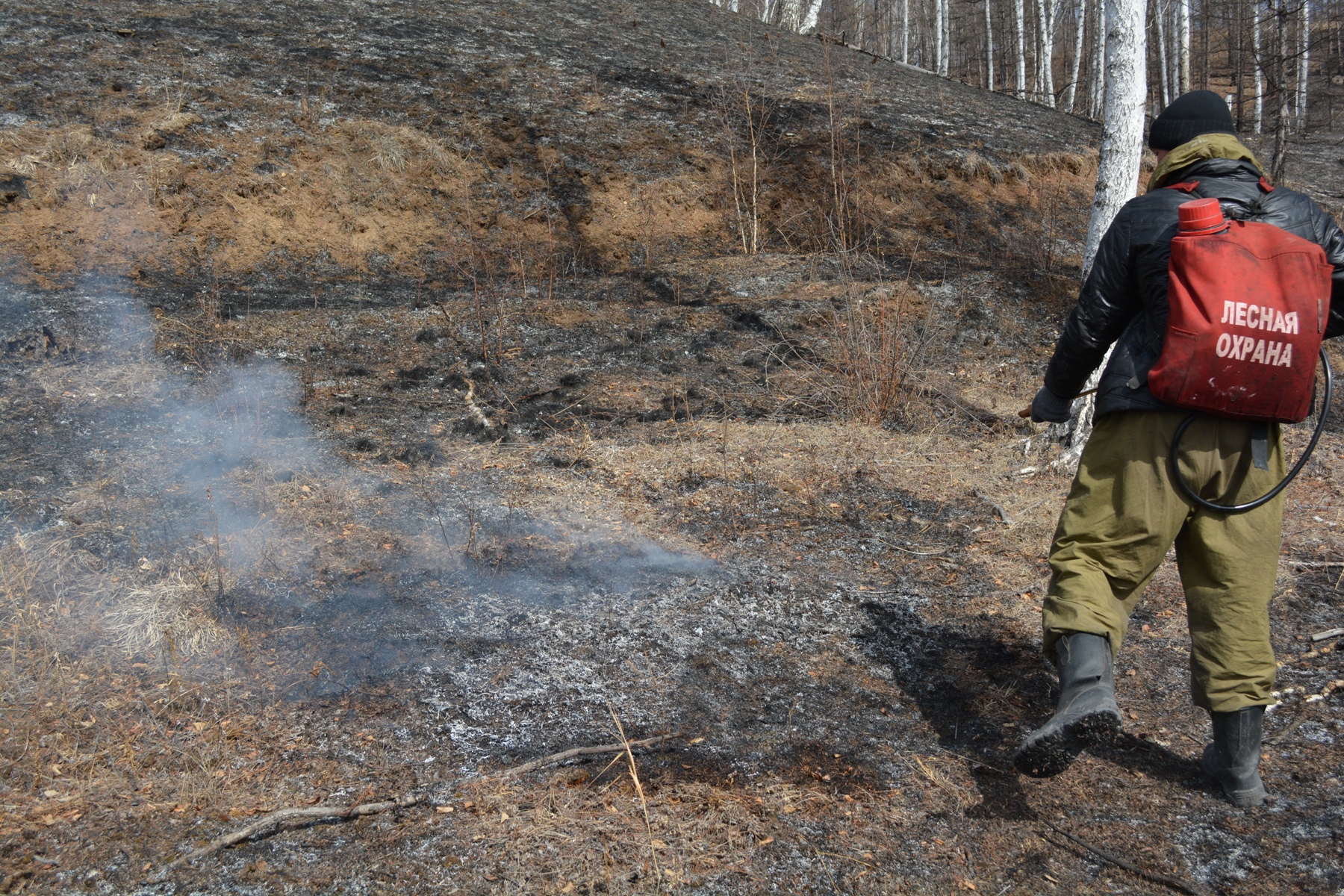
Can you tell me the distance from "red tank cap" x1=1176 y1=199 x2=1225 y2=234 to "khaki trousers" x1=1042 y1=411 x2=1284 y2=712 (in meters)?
0.46

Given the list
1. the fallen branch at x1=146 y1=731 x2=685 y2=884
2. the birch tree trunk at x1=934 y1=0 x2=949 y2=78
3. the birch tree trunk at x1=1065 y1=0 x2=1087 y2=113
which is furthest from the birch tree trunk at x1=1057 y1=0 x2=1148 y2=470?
the birch tree trunk at x1=934 y1=0 x2=949 y2=78

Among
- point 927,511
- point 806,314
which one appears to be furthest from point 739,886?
point 806,314

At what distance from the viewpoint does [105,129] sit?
7.30 metres

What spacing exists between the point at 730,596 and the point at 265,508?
2108 millimetres

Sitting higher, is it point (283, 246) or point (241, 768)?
point (283, 246)

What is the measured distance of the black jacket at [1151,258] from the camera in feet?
7.23

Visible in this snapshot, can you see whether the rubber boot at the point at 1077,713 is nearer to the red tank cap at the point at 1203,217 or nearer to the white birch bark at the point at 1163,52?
the red tank cap at the point at 1203,217

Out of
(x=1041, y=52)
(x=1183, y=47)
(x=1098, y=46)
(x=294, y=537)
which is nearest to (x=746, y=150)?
(x=294, y=537)

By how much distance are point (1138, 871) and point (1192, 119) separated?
1953 millimetres

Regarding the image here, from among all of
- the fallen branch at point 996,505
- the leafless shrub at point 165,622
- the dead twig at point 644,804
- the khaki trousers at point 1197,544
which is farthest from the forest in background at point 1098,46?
the dead twig at point 644,804

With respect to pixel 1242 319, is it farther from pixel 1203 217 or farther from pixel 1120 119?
pixel 1120 119

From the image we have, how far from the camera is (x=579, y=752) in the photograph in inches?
96.3

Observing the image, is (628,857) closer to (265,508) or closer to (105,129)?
(265,508)

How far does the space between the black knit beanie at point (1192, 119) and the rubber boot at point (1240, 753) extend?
153cm
